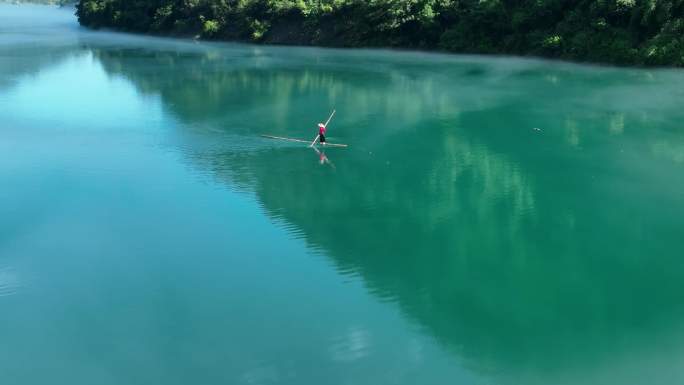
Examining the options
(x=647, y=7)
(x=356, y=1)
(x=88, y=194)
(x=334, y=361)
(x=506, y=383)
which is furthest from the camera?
(x=356, y=1)

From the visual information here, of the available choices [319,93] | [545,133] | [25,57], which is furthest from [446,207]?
[25,57]

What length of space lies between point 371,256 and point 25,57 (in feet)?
134

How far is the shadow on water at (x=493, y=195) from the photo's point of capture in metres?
10.2

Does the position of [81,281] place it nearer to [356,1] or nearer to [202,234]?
[202,234]

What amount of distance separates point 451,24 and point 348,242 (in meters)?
35.2

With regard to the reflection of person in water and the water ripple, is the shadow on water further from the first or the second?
the water ripple

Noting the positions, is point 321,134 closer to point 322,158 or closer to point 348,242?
point 322,158

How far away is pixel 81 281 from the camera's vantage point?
11773 millimetres

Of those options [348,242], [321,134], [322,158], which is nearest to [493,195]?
[348,242]

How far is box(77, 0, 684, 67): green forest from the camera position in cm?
3378

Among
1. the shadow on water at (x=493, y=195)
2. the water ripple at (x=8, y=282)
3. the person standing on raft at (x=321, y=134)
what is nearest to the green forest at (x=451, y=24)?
the shadow on water at (x=493, y=195)

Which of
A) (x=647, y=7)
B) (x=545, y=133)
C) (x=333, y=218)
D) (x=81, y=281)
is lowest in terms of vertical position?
(x=81, y=281)

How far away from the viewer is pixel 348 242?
1319 cm

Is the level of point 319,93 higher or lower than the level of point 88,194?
higher
